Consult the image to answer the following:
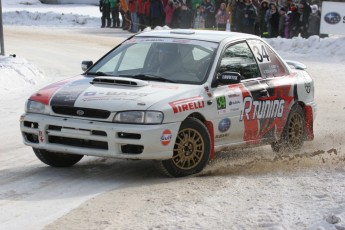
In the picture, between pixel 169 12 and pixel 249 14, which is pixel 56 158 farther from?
pixel 169 12

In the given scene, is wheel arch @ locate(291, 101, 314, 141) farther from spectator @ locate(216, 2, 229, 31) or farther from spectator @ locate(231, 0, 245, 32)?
spectator @ locate(216, 2, 229, 31)

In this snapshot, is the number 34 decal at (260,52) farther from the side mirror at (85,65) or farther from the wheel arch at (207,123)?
the side mirror at (85,65)

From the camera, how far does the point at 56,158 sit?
347 inches

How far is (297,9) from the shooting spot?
27.0 metres

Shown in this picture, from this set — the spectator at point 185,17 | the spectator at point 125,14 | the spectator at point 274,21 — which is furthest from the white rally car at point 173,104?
the spectator at point 125,14

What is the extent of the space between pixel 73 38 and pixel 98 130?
21804 millimetres

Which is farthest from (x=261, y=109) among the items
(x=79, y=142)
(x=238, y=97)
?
(x=79, y=142)

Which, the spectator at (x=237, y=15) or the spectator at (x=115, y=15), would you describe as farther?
the spectator at (x=115, y=15)

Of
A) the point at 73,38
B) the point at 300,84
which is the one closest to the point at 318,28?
the point at 73,38

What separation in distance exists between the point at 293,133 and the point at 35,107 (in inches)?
131

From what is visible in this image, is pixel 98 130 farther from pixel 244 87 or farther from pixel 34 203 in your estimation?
pixel 244 87

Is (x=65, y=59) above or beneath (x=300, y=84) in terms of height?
beneath

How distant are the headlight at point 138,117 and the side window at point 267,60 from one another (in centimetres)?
214

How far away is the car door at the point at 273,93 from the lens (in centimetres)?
945
